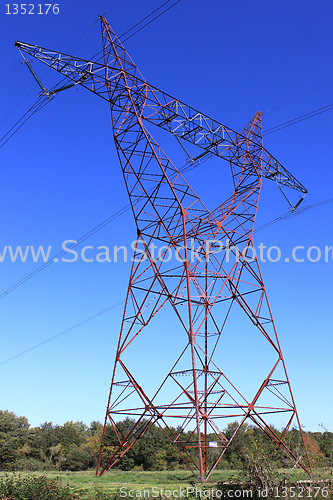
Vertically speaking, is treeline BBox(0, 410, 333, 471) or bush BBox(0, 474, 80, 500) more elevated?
bush BBox(0, 474, 80, 500)

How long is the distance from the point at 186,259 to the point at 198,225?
131 inches

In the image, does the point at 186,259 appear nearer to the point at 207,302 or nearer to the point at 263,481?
the point at 207,302

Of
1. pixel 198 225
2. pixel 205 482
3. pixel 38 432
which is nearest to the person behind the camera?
pixel 205 482

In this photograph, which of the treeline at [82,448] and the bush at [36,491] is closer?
the bush at [36,491]

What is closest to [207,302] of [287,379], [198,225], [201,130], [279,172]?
[198,225]

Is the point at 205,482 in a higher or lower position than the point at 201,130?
lower

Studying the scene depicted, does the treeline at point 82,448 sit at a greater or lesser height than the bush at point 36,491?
lesser

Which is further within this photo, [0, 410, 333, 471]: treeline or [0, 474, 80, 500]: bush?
[0, 410, 333, 471]: treeline

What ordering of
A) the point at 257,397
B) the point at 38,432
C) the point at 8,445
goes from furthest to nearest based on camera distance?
the point at 38,432 → the point at 8,445 → the point at 257,397

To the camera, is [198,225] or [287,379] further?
[198,225]

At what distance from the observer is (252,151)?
27.7 meters

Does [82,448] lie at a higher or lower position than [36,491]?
lower

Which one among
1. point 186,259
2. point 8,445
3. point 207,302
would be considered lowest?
point 8,445

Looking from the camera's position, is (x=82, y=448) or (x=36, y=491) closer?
(x=36, y=491)
